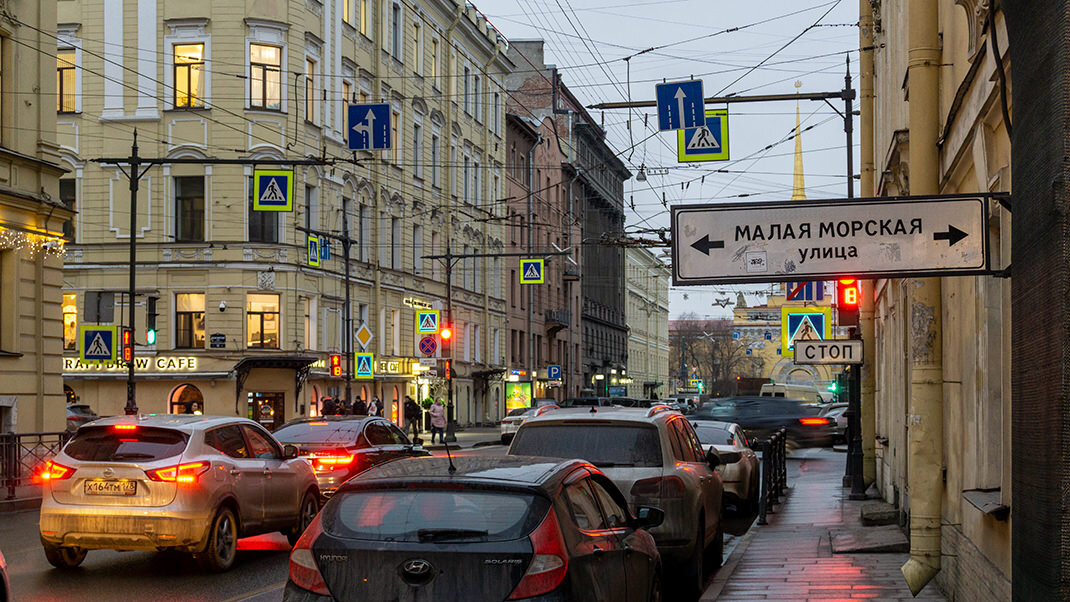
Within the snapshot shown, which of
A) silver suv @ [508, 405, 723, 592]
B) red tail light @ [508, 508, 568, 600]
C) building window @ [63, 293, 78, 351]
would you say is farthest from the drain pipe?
building window @ [63, 293, 78, 351]

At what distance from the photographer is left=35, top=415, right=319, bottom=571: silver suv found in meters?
11.8

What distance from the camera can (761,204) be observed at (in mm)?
5461

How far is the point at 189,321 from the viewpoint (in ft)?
137

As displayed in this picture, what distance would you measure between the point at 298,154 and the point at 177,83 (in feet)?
15.1

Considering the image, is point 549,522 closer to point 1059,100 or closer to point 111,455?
point 1059,100

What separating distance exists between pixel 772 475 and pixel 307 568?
49.3ft

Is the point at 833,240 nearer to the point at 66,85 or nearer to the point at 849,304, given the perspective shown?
the point at 849,304

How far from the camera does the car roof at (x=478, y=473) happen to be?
6445 mm

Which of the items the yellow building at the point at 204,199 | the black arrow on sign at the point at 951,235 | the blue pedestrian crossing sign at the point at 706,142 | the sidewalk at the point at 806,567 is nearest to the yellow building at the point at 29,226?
the yellow building at the point at 204,199

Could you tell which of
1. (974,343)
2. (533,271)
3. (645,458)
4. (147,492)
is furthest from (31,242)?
(533,271)

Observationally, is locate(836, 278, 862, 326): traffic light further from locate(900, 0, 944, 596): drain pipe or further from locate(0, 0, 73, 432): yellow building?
locate(0, 0, 73, 432): yellow building

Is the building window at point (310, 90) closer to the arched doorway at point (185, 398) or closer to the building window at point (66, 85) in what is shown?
the building window at point (66, 85)

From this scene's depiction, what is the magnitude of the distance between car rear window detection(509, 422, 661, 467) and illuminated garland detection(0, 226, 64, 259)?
18.9 metres

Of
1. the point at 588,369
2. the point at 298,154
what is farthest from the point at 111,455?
the point at 588,369
